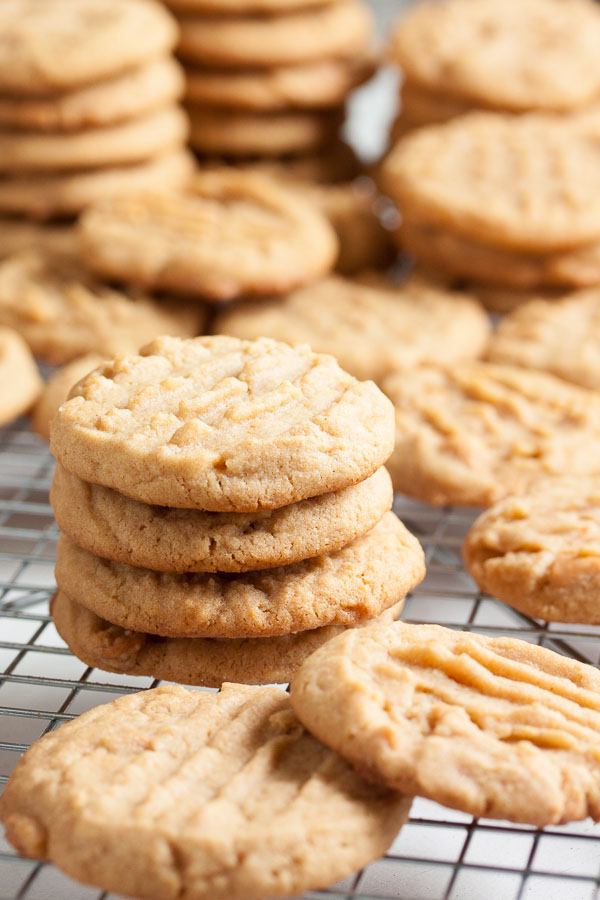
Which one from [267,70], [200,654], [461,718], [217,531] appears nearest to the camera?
[461,718]

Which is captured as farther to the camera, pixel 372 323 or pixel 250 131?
pixel 250 131

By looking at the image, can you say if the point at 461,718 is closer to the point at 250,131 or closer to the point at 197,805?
the point at 197,805

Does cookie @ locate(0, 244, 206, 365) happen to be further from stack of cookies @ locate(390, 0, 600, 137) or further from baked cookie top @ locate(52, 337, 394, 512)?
stack of cookies @ locate(390, 0, 600, 137)

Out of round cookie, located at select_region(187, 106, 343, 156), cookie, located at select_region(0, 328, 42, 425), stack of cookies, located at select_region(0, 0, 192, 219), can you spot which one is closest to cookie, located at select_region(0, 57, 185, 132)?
stack of cookies, located at select_region(0, 0, 192, 219)

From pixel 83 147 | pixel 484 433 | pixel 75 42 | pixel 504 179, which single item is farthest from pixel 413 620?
pixel 75 42

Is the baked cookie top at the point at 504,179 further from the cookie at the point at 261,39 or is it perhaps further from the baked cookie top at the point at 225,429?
the baked cookie top at the point at 225,429

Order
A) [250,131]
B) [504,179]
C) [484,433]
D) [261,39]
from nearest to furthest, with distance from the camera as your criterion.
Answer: [484,433], [504,179], [261,39], [250,131]
